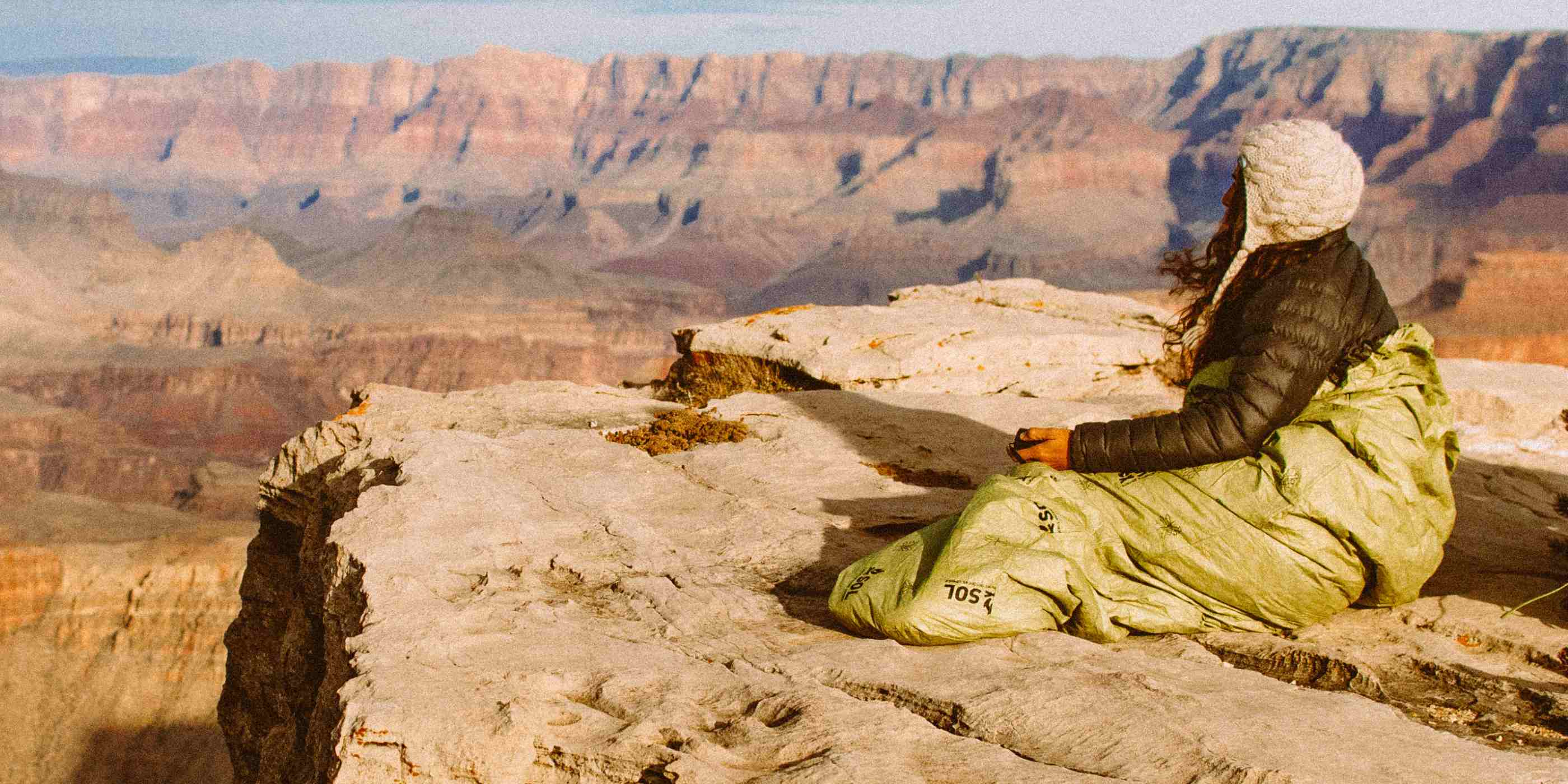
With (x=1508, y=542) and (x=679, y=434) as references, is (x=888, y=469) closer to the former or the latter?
(x=679, y=434)

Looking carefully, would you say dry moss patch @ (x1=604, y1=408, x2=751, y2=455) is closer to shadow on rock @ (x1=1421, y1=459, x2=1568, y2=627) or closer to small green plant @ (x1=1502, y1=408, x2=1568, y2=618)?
shadow on rock @ (x1=1421, y1=459, x2=1568, y2=627)

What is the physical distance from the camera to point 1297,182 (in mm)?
4176

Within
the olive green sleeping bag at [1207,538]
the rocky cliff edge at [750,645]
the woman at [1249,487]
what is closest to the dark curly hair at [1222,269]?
the woman at [1249,487]

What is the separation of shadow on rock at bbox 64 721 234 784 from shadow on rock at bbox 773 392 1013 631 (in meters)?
25.9

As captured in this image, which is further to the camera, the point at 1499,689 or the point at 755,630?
the point at 755,630

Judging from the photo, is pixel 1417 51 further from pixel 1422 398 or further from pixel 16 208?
pixel 1422 398

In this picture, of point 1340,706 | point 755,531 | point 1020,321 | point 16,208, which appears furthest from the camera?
point 16,208

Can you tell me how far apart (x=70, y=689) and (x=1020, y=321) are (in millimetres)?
33630

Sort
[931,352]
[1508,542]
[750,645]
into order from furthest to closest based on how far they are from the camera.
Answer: [931,352] < [1508,542] < [750,645]

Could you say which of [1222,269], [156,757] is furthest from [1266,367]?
[156,757]

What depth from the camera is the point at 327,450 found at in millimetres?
7301

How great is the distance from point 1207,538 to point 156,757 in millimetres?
34817

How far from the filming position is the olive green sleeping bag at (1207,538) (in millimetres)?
4098

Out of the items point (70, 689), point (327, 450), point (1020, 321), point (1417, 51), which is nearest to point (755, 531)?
point (327, 450)
